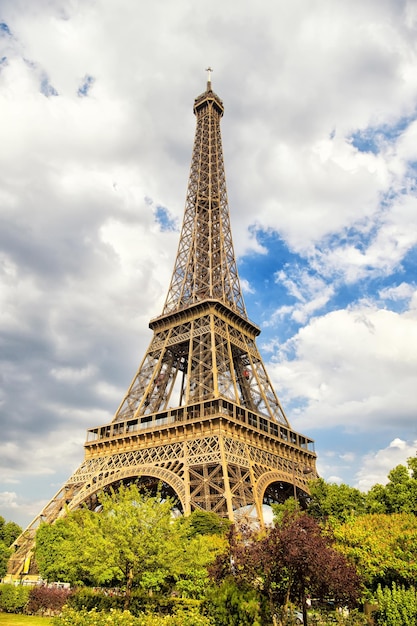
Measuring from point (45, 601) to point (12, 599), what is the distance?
204cm

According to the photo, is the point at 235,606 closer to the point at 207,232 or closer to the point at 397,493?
the point at 397,493


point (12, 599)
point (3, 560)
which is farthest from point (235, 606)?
point (3, 560)

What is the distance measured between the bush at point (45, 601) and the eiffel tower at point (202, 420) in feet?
27.3

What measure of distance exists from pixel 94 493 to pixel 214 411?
14.1m

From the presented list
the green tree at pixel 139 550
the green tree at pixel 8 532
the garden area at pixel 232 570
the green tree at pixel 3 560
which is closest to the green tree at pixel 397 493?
the garden area at pixel 232 570

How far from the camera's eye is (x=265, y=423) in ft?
152

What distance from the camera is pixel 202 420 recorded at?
130 ft

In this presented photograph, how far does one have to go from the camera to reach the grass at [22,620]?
72.8ft

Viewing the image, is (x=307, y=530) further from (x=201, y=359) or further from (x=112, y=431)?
(x=112, y=431)

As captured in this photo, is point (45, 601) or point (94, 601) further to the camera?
point (45, 601)

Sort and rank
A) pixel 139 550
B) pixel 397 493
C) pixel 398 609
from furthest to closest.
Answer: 1. pixel 397 493
2. pixel 139 550
3. pixel 398 609

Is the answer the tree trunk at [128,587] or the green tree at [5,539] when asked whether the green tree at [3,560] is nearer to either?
the green tree at [5,539]

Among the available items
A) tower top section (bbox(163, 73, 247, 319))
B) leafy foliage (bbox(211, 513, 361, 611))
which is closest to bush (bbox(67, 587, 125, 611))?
leafy foliage (bbox(211, 513, 361, 611))

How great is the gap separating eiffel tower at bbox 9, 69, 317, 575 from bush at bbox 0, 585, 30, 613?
10.1 metres
